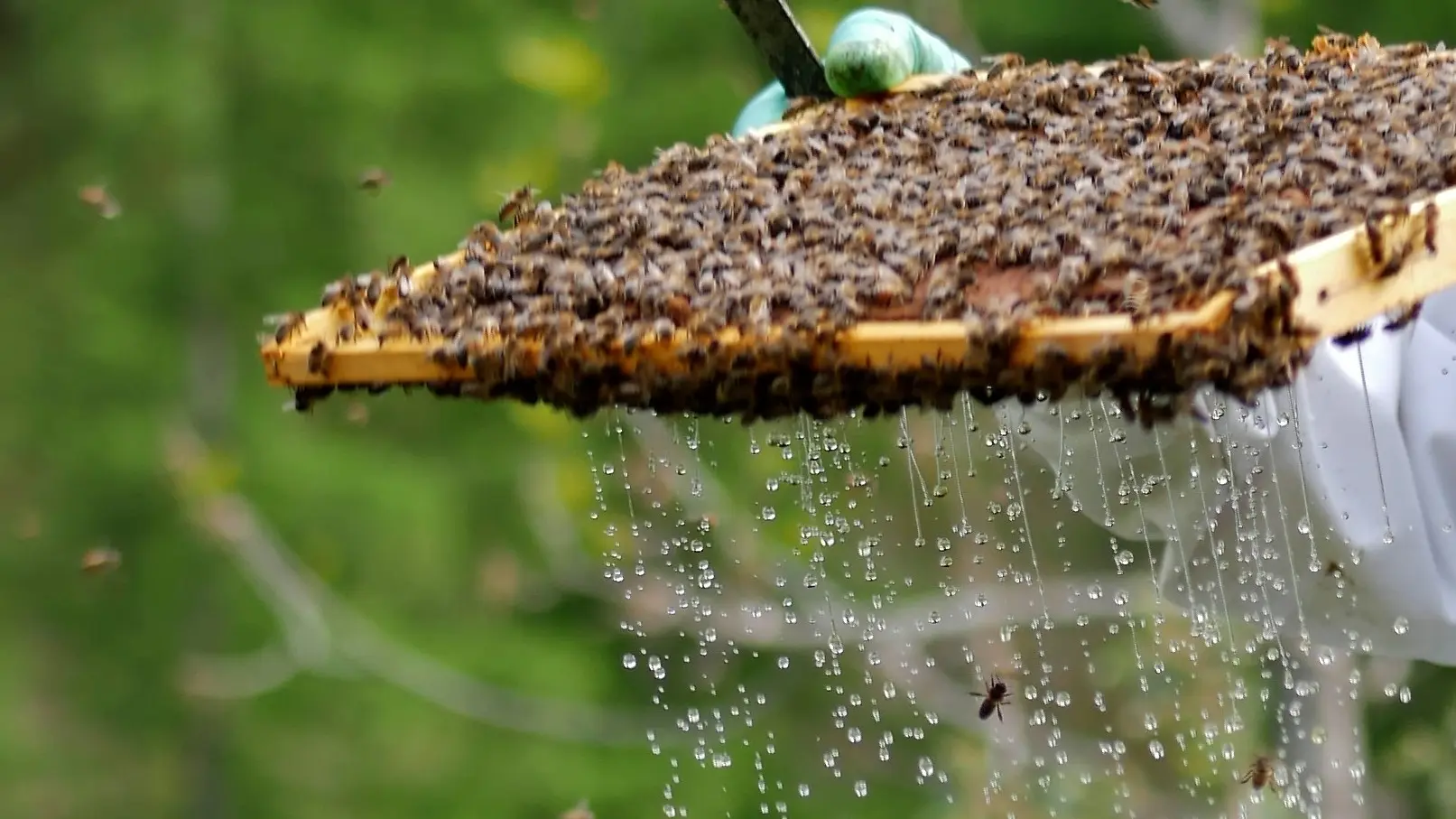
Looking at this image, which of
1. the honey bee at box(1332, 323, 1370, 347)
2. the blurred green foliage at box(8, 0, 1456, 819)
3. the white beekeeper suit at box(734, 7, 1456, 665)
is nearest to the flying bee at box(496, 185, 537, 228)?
the white beekeeper suit at box(734, 7, 1456, 665)

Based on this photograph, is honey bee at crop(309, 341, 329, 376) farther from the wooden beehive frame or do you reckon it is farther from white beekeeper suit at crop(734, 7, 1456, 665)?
white beekeeper suit at crop(734, 7, 1456, 665)

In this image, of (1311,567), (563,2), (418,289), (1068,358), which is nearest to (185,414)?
(563,2)

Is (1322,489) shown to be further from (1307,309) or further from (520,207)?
(520,207)

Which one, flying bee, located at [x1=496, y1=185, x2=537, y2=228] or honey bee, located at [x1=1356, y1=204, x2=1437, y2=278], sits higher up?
flying bee, located at [x1=496, y1=185, x2=537, y2=228]

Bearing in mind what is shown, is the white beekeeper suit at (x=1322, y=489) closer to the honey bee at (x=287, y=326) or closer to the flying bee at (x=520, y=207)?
the flying bee at (x=520, y=207)

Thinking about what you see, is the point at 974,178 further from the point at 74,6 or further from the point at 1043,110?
the point at 74,6

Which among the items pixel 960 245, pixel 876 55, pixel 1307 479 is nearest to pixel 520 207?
pixel 876 55
